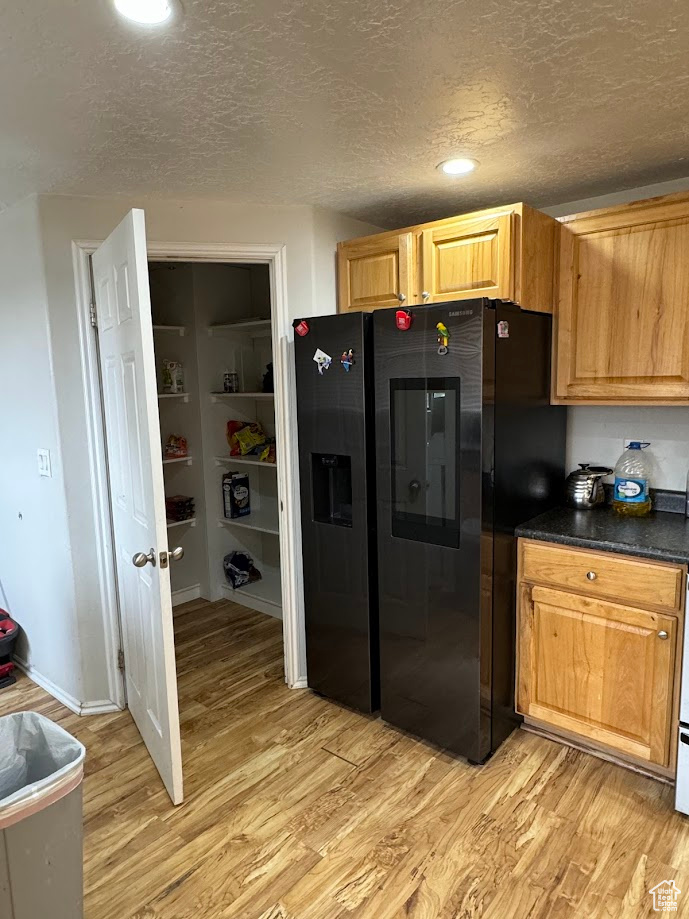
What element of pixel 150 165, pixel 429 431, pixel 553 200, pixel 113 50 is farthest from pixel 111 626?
pixel 553 200

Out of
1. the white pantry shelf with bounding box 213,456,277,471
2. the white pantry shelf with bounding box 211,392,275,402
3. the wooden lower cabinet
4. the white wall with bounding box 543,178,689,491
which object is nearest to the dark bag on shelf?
the white pantry shelf with bounding box 213,456,277,471

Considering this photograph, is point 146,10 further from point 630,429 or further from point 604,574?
point 630,429

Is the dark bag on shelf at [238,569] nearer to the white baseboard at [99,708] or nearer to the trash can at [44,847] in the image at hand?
the white baseboard at [99,708]

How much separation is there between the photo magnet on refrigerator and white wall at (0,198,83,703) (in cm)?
112

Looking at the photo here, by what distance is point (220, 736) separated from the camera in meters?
2.49

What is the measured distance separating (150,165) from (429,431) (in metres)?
1.40

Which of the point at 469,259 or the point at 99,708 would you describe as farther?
the point at 99,708

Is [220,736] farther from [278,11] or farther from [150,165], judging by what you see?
[278,11]

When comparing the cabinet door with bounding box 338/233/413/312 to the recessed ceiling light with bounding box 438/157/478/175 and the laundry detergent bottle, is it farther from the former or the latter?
the laundry detergent bottle

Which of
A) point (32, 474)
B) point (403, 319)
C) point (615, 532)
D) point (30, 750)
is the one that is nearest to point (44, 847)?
point (30, 750)

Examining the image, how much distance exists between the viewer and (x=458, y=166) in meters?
2.15

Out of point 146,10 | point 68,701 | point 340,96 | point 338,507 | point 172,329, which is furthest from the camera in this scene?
point 172,329

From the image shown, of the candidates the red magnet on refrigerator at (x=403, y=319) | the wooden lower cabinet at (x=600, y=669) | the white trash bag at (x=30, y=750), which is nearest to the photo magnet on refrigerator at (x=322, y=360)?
the red magnet on refrigerator at (x=403, y=319)

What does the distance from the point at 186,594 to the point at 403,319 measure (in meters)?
2.68
